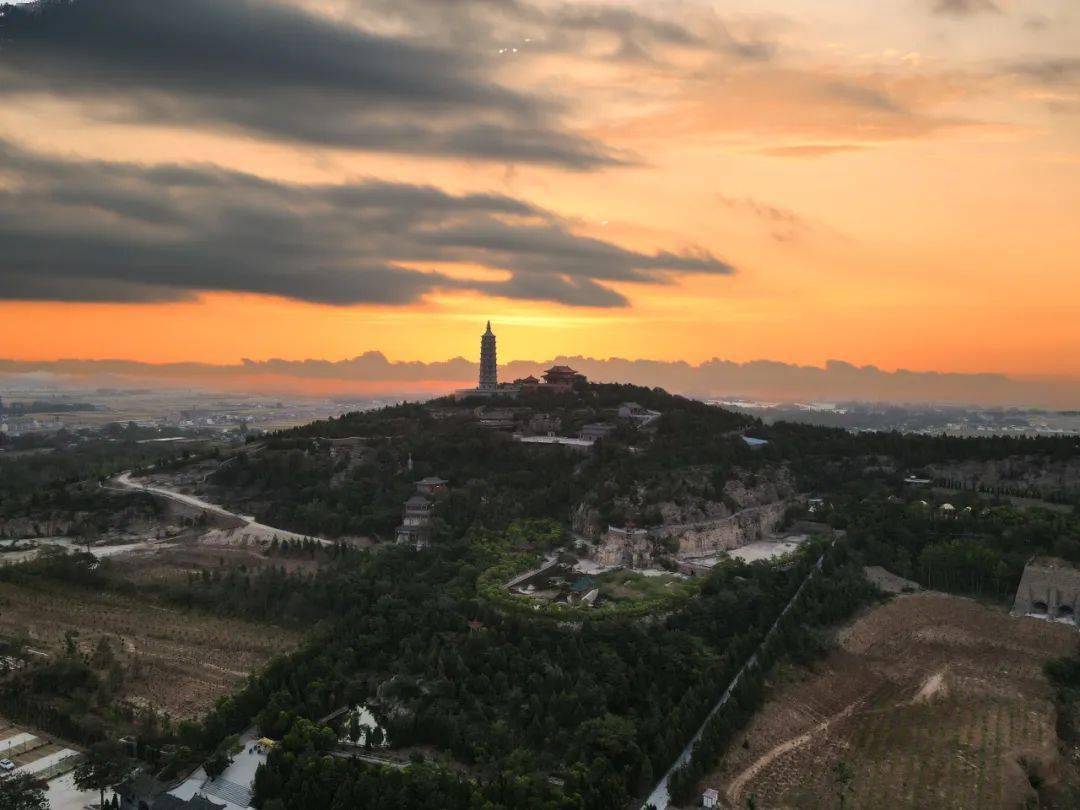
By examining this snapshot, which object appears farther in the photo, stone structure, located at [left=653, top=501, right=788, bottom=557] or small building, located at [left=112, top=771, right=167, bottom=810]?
stone structure, located at [left=653, top=501, right=788, bottom=557]

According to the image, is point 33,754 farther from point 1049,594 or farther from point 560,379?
point 560,379

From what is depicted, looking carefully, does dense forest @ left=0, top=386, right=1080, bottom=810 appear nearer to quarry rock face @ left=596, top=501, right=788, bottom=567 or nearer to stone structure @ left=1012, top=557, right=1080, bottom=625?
stone structure @ left=1012, top=557, right=1080, bottom=625

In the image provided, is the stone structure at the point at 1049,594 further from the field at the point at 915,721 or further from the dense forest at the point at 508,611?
the field at the point at 915,721

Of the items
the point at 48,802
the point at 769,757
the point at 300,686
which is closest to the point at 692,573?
the point at 769,757

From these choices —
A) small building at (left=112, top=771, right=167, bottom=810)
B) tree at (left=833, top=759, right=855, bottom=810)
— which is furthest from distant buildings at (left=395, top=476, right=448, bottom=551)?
tree at (left=833, top=759, right=855, bottom=810)

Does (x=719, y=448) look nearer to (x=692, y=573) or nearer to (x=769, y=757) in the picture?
(x=692, y=573)

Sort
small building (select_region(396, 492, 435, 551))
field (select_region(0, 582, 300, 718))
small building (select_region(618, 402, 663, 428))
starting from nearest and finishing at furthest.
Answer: field (select_region(0, 582, 300, 718)), small building (select_region(396, 492, 435, 551)), small building (select_region(618, 402, 663, 428))

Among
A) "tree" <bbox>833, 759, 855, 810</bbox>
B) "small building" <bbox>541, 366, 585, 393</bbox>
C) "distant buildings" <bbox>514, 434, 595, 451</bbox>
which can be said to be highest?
"small building" <bbox>541, 366, 585, 393</bbox>
